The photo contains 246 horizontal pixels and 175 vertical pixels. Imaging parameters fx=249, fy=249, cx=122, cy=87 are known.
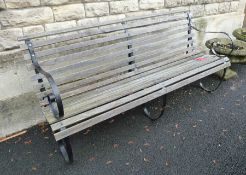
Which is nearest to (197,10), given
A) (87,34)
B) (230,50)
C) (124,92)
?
(230,50)

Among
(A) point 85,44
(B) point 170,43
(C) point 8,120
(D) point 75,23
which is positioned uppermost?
(D) point 75,23

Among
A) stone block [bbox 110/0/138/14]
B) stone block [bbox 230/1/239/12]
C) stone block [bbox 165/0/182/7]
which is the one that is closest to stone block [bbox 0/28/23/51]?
stone block [bbox 110/0/138/14]

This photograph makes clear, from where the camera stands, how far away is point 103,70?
2.97 meters

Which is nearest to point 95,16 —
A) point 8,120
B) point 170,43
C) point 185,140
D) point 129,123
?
point 170,43

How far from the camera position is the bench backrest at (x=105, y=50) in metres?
2.65

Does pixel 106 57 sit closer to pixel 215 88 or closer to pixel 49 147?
pixel 49 147

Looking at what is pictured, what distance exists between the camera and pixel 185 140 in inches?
108

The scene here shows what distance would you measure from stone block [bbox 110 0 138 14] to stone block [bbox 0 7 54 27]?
2.74 feet

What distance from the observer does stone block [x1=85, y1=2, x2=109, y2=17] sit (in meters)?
3.09

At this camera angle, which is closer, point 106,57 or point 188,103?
point 106,57

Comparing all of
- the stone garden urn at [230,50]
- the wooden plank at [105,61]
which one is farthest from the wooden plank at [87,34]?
the stone garden urn at [230,50]

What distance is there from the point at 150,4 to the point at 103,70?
134cm

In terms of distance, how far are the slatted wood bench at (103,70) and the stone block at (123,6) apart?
29 centimetres

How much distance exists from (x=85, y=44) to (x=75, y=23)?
0.45 m
